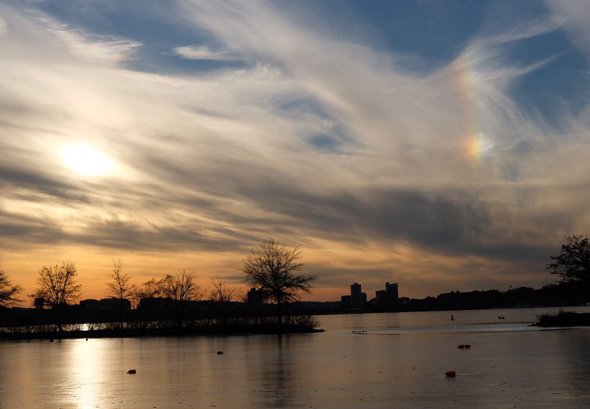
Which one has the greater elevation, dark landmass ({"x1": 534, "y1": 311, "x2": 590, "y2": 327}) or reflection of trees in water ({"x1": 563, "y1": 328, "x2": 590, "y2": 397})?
dark landmass ({"x1": 534, "y1": 311, "x2": 590, "y2": 327})

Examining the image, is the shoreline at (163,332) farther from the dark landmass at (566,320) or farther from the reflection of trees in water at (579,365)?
the reflection of trees in water at (579,365)

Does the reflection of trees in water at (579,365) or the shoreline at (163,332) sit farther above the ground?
the shoreline at (163,332)

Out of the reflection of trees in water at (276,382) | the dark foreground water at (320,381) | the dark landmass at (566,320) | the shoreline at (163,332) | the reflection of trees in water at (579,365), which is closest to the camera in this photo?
the dark foreground water at (320,381)

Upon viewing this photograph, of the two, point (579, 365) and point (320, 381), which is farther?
point (579, 365)

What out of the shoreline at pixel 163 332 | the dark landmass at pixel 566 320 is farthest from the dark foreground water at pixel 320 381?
the shoreline at pixel 163 332

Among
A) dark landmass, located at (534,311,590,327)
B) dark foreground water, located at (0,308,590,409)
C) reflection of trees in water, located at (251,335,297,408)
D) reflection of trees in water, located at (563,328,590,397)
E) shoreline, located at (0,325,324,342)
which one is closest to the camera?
dark foreground water, located at (0,308,590,409)

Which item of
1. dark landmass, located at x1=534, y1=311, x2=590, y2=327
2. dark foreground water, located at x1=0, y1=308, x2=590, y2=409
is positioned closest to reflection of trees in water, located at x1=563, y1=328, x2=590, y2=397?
dark foreground water, located at x1=0, y1=308, x2=590, y2=409

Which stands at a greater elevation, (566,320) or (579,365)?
(566,320)

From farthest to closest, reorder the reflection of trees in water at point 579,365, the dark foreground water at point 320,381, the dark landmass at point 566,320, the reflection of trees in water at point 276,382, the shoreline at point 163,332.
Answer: the shoreline at point 163,332
the dark landmass at point 566,320
the reflection of trees in water at point 579,365
the reflection of trees in water at point 276,382
the dark foreground water at point 320,381

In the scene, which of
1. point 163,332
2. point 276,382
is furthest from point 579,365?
point 163,332

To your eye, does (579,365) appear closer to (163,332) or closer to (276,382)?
(276,382)

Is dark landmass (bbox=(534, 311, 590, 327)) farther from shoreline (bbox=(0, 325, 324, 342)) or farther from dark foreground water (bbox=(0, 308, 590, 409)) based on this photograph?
dark foreground water (bbox=(0, 308, 590, 409))

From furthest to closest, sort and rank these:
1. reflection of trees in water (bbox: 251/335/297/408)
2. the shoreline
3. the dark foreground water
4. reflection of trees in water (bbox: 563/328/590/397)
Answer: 1. the shoreline
2. reflection of trees in water (bbox: 563/328/590/397)
3. reflection of trees in water (bbox: 251/335/297/408)
4. the dark foreground water

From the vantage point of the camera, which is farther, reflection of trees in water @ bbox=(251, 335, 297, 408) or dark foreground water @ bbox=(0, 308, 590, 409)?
reflection of trees in water @ bbox=(251, 335, 297, 408)
